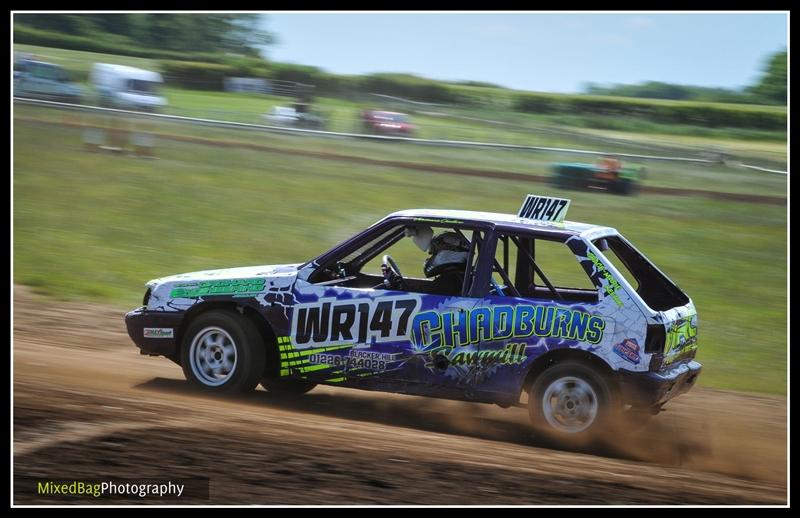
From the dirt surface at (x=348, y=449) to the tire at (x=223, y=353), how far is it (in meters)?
0.16

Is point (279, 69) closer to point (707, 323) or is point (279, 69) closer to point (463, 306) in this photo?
point (707, 323)

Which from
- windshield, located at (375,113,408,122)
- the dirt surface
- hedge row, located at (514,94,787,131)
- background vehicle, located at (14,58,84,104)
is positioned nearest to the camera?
the dirt surface

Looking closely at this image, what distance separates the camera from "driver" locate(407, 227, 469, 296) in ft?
24.4

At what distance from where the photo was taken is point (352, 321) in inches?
291

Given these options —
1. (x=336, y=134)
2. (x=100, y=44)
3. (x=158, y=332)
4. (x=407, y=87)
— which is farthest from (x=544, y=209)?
(x=100, y=44)

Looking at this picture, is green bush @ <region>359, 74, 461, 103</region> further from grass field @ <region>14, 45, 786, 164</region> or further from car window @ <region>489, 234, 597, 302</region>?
car window @ <region>489, 234, 597, 302</region>

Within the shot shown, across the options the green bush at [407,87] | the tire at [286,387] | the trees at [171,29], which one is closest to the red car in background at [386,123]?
the green bush at [407,87]

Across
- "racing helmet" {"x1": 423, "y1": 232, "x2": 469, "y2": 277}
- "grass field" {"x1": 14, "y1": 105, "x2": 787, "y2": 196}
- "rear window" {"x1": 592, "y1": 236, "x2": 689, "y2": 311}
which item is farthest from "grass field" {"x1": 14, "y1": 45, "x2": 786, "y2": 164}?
"racing helmet" {"x1": 423, "y1": 232, "x2": 469, "y2": 277}

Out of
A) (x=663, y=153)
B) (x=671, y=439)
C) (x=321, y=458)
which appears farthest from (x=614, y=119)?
(x=321, y=458)

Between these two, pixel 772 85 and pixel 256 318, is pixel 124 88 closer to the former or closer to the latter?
pixel 772 85

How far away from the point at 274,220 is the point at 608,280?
10.8m

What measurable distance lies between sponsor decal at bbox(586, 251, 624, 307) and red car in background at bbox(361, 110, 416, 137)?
16.1m

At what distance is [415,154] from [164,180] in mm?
5790

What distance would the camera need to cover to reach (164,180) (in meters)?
18.6
